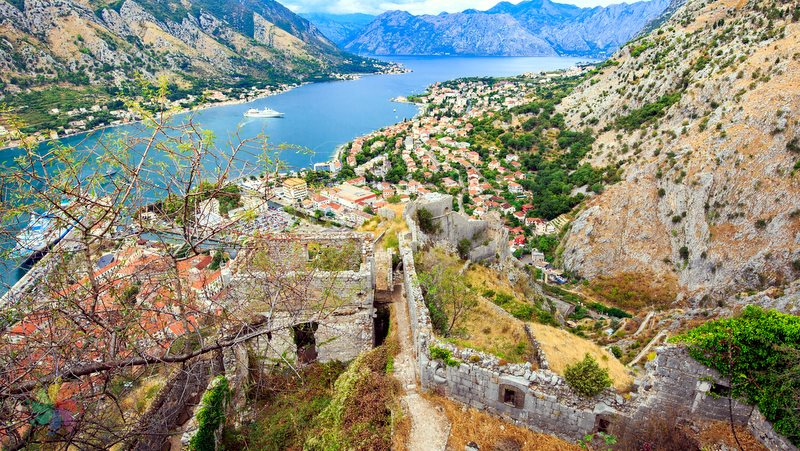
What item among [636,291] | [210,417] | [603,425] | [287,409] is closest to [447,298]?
[287,409]

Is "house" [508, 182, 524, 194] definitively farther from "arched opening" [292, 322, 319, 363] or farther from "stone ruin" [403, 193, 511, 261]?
"arched opening" [292, 322, 319, 363]

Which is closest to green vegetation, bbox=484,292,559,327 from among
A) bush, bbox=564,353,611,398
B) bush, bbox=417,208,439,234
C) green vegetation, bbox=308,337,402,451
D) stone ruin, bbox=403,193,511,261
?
stone ruin, bbox=403,193,511,261

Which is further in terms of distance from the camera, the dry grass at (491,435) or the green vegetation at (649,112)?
the green vegetation at (649,112)

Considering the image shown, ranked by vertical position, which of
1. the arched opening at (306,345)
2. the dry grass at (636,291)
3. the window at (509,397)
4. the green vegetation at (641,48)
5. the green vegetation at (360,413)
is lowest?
the dry grass at (636,291)

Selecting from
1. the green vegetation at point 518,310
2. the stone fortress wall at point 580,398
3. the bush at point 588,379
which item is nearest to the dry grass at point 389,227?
the green vegetation at point 518,310

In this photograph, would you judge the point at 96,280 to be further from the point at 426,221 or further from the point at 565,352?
the point at 426,221

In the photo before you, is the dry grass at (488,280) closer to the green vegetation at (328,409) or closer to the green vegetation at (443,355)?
the green vegetation at (328,409)
